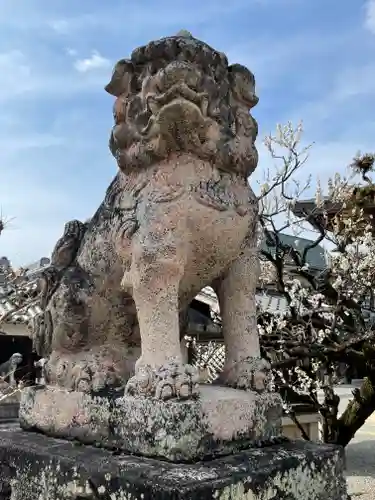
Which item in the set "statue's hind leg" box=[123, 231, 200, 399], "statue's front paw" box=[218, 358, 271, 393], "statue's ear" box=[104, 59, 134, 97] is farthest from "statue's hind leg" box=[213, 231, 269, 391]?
"statue's ear" box=[104, 59, 134, 97]

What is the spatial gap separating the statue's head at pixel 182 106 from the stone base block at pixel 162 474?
3.46 feet

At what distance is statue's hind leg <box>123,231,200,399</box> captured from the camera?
1743 millimetres

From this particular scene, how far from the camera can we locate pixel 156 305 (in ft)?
5.92

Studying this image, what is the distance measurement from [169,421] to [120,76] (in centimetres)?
130

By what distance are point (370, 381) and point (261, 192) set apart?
293 cm

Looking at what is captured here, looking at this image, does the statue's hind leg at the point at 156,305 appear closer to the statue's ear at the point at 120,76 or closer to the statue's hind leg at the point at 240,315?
the statue's hind leg at the point at 240,315

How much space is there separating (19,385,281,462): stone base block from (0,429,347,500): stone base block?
0.15 ft

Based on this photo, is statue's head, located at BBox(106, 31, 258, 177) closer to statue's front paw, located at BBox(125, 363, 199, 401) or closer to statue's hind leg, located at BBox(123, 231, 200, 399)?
statue's hind leg, located at BBox(123, 231, 200, 399)

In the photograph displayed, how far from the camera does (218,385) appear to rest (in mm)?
2070

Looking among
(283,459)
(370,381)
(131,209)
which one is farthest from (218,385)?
(370,381)

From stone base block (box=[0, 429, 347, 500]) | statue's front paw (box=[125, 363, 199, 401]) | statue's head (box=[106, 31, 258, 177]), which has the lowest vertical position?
stone base block (box=[0, 429, 347, 500])

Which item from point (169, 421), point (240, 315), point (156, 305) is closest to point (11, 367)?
point (240, 315)

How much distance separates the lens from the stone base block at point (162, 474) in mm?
1449

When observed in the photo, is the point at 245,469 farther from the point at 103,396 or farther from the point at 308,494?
the point at 103,396
